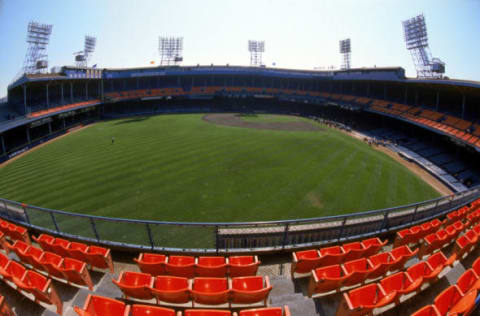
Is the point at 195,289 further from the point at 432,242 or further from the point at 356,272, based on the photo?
the point at 432,242

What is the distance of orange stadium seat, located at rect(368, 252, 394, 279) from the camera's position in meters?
6.71

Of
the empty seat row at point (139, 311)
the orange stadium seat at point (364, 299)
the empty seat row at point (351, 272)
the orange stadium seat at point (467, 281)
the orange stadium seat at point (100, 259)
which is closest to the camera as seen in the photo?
the empty seat row at point (139, 311)

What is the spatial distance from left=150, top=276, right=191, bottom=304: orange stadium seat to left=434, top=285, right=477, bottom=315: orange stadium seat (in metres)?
5.82

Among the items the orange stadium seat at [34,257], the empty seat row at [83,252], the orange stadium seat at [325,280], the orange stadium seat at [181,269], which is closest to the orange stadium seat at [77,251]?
the empty seat row at [83,252]

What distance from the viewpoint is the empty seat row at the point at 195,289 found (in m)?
5.68

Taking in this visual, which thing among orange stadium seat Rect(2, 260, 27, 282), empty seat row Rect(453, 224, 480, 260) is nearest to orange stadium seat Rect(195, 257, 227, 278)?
orange stadium seat Rect(2, 260, 27, 282)

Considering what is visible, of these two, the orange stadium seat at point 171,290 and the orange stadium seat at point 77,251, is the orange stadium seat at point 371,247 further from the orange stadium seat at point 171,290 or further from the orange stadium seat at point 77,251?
the orange stadium seat at point 77,251

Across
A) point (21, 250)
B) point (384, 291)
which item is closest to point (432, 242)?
point (384, 291)

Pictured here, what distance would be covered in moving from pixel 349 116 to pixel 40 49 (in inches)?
2831

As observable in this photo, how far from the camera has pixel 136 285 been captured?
6273mm

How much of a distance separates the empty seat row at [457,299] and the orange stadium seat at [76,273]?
8.23 metres

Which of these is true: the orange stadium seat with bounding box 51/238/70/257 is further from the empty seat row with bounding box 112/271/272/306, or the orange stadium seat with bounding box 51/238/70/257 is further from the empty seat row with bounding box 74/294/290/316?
the empty seat row with bounding box 74/294/290/316

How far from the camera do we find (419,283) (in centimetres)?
581

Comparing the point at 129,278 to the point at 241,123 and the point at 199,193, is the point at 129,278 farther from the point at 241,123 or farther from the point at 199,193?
the point at 241,123
